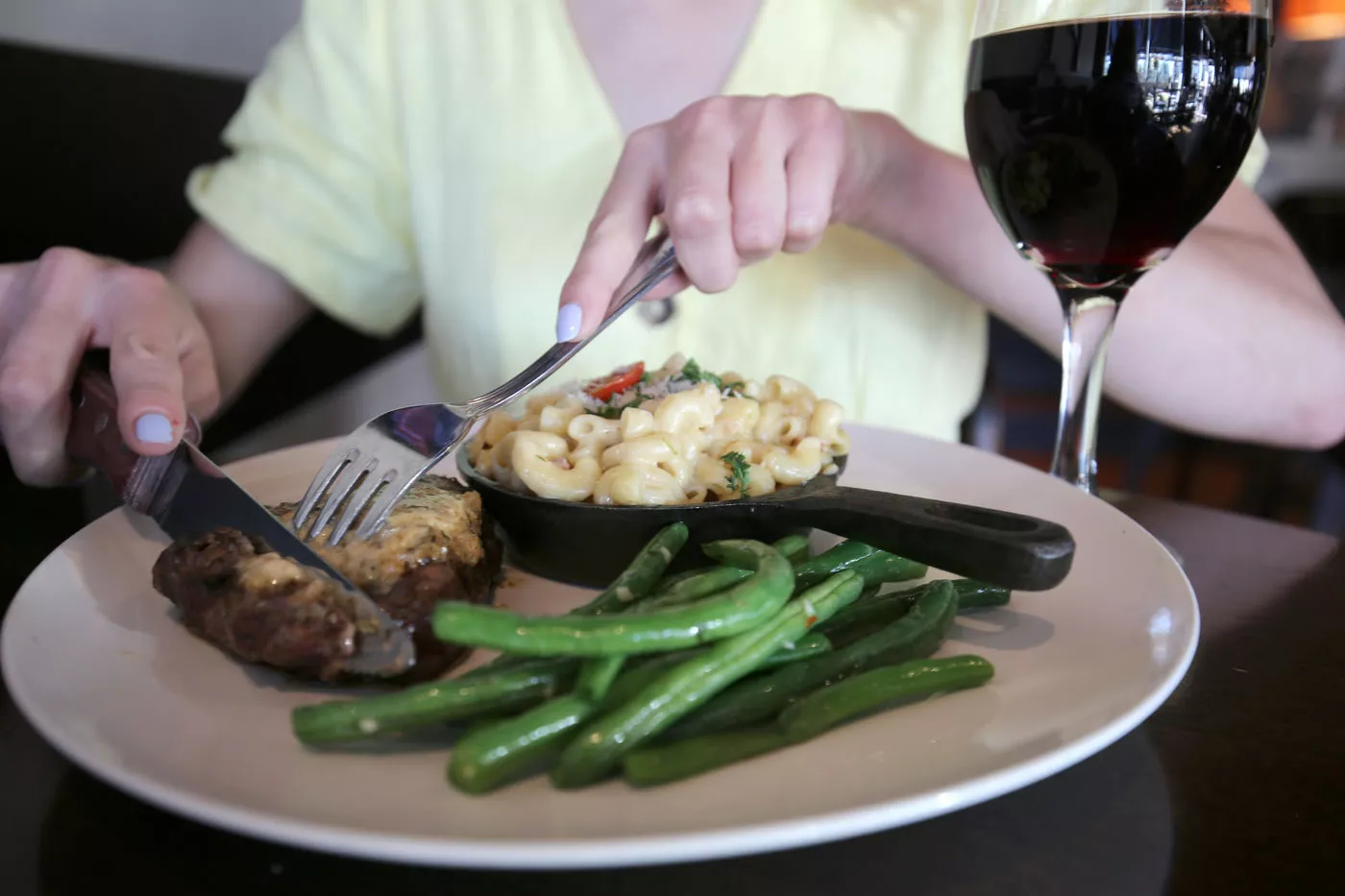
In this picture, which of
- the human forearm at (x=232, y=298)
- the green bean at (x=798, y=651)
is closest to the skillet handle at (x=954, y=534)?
the green bean at (x=798, y=651)

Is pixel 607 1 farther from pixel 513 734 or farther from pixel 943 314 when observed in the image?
pixel 513 734

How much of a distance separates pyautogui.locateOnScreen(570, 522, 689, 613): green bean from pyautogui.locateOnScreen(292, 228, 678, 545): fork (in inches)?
9.3

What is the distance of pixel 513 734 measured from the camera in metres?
0.61

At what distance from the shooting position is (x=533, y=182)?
1840mm

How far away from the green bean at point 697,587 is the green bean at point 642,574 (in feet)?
0.05

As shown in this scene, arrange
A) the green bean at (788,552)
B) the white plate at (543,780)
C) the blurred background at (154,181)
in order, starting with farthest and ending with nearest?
1. the blurred background at (154,181)
2. the green bean at (788,552)
3. the white plate at (543,780)

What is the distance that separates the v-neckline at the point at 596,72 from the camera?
176 centimetres

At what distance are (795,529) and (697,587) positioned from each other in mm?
187

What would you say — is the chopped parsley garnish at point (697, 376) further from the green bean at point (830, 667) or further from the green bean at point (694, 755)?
the green bean at point (694, 755)

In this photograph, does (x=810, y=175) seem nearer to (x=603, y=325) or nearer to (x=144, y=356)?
(x=603, y=325)

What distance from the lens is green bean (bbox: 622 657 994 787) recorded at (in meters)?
0.60

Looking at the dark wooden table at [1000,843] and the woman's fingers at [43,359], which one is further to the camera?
the woman's fingers at [43,359]

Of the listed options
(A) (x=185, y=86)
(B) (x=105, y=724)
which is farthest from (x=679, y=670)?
(A) (x=185, y=86)

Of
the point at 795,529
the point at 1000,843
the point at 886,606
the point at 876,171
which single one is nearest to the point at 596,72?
the point at 876,171
